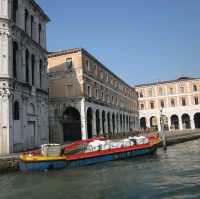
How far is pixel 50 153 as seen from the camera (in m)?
17.8

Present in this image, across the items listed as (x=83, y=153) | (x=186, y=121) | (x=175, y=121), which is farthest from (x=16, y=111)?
(x=186, y=121)

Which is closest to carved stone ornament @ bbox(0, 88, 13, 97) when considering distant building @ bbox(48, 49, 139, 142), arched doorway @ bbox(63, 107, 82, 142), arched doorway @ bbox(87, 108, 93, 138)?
distant building @ bbox(48, 49, 139, 142)

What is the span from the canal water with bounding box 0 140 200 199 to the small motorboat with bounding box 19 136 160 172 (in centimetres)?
86

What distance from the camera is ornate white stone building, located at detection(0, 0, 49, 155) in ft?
62.7

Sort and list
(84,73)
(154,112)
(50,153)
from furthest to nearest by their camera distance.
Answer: (154,112) < (84,73) < (50,153)

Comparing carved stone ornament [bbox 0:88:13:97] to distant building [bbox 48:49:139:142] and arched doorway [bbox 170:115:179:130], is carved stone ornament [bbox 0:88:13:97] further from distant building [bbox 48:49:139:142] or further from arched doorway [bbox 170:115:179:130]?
arched doorway [bbox 170:115:179:130]

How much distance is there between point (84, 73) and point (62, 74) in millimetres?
3002

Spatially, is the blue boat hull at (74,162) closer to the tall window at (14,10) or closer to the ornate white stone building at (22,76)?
the ornate white stone building at (22,76)

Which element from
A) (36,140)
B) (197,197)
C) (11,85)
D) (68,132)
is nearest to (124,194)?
(197,197)

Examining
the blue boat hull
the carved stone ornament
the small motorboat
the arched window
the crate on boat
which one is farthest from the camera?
the arched window

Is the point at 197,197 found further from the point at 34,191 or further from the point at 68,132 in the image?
the point at 68,132

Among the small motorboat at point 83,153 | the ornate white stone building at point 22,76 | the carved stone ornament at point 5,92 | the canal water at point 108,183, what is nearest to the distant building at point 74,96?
the ornate white stone building at point 22,76

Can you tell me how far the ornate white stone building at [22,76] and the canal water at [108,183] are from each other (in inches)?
197

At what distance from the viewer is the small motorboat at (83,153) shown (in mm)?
16875
